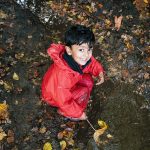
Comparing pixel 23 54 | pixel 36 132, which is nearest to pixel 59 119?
pixel 36 132

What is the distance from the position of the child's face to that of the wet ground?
111cm

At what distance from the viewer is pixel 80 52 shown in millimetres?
3977

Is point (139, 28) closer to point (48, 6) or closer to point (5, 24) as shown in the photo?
point (48, 6)

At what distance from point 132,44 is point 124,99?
108 centimetres

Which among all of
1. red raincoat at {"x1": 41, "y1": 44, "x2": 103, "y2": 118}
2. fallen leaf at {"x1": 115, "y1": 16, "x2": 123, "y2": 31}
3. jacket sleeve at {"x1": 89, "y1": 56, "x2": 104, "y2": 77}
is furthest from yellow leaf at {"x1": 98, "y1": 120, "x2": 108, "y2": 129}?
fallen leaf at {"x1": 115, "y1": 16, "x2": 123, "y2": 31}

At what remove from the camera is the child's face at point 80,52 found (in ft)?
13.0

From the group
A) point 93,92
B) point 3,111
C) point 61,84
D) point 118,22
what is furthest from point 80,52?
point 118,22

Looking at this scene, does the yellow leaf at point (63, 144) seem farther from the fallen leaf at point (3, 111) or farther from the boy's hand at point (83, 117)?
the fallen leaf at point (3, 111)

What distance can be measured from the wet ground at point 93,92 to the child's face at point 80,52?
1.11 metres

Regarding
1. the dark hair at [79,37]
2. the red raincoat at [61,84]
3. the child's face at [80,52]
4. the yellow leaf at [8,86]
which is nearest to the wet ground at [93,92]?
the yellow leaf at [8,86]

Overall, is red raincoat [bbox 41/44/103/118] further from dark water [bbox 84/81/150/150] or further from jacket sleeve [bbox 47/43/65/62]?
dark water [bbox 84/81/150/150]

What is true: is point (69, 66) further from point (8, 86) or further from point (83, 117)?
point (8, 86)

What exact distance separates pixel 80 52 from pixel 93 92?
1.23 m

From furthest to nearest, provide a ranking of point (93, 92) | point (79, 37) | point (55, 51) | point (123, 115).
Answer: point (93, 92) → point (123, 115) → point (55, 51) → point (79, 37)
